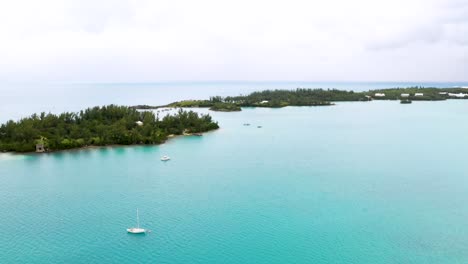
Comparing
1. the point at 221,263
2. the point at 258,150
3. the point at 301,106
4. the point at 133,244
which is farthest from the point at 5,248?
the point at 301,106

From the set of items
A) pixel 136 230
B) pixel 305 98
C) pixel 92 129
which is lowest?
pixel 136 230

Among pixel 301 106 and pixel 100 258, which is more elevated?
pixel 301 106

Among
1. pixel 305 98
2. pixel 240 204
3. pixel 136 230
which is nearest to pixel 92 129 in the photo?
pixel 240 204

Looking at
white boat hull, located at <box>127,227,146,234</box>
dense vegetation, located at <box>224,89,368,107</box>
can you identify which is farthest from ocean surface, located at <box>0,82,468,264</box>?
dense vegetation, located at <box>224,89,368,107</box>

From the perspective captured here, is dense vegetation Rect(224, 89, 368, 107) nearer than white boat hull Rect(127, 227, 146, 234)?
No

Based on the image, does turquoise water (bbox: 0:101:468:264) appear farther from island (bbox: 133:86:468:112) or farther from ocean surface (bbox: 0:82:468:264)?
island (bbox: 133:86:468:112)

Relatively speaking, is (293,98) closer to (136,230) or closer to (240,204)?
(240,204)

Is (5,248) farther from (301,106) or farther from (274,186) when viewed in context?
(301,106)
